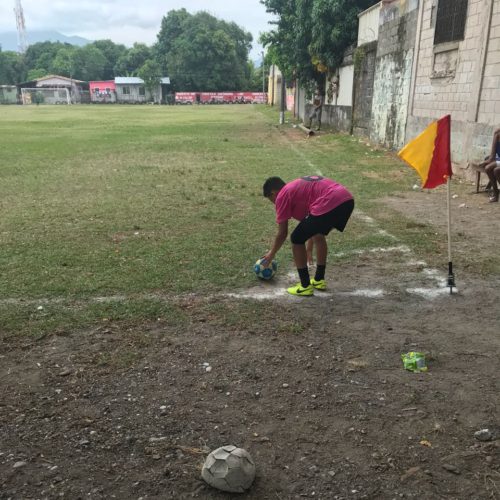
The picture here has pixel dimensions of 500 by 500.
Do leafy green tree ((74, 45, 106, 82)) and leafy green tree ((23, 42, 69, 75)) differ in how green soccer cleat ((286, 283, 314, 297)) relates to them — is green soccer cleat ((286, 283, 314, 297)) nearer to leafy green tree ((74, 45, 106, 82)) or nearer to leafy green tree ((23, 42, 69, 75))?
leafy green tree ((74, 45, 106, 82))

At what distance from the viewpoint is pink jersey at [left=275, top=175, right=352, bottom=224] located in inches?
173

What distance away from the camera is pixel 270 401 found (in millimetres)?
3131

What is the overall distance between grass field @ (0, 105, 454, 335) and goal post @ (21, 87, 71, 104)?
80.7 m

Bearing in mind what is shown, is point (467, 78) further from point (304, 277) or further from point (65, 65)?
point (65, 65)

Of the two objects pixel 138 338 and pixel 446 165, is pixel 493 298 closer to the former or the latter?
pixel 446 165

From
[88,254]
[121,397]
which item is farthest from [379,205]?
[121,397]

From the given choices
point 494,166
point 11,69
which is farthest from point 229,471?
point 11,69

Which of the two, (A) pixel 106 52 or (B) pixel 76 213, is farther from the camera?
(A) pixel 106 52

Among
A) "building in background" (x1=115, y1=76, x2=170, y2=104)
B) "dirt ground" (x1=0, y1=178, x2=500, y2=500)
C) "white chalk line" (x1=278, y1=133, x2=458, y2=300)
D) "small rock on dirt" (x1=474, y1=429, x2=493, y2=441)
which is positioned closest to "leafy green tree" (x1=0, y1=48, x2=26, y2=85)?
"building in background" (x1=115, y1=76, x2=170, y2=104)

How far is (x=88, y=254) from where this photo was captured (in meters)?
5.85

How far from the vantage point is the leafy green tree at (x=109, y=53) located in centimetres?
10625

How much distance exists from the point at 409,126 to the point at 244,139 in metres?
7.79

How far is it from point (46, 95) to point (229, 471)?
99.3 meters

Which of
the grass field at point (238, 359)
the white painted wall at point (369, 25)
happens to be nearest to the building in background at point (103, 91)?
the white painted wall at point (369, 25)
